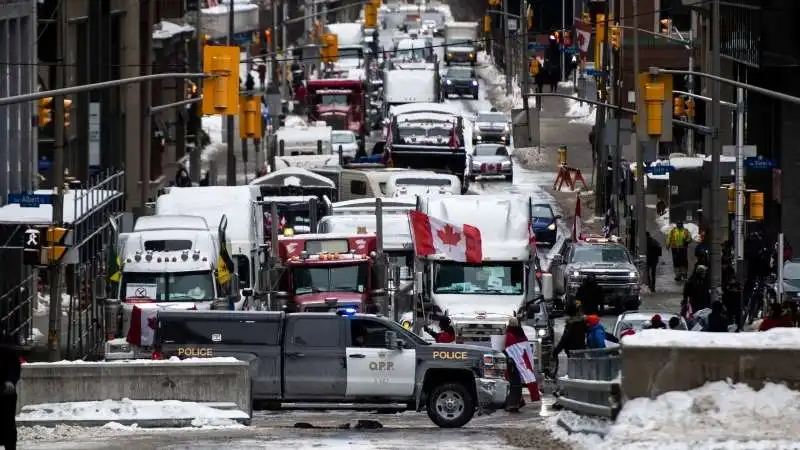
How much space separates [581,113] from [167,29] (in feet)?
65.5

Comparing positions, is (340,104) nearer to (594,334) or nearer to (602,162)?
(602,162)

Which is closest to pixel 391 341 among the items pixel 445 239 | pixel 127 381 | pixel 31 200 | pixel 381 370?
pixel 381 370

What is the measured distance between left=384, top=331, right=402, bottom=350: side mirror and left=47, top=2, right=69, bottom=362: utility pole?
374 inches

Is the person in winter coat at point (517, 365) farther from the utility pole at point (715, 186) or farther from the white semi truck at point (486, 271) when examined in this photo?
the utility pole at point (715, 186)

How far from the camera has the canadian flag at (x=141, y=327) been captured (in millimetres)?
31016

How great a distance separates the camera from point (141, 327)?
31.8 metres

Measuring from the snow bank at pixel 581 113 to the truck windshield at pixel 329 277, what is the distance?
181 ft

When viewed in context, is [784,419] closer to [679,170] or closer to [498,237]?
[498,237]

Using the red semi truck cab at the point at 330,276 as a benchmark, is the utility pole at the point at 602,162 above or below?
above

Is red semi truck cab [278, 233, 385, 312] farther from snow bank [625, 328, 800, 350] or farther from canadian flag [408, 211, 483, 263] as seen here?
snow bank [625, 328, 800, 350]

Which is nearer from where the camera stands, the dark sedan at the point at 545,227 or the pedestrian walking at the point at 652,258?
the pedestrian walking at the point at 652,258

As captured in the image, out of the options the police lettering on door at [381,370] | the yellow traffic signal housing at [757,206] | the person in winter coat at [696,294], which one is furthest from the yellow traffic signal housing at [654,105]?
the police lettering on door at [381,370]

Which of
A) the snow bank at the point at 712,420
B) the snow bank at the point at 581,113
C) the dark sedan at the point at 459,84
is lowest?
the snow bank at the point at 712,420

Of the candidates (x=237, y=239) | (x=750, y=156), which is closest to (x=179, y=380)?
(x=237, y=239)
